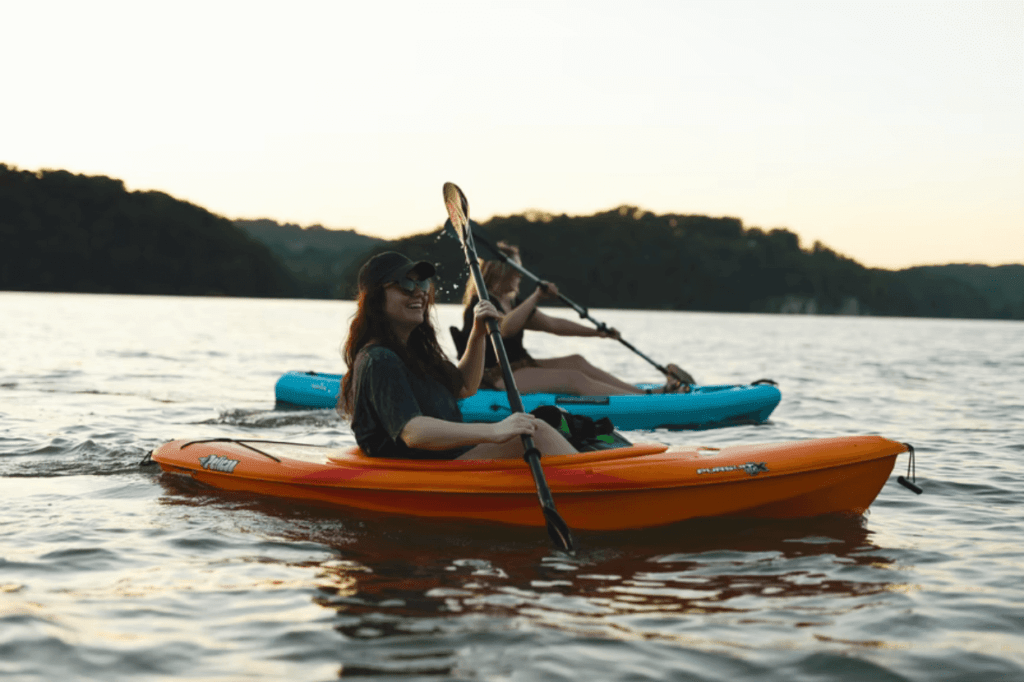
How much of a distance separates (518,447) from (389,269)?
3.66 ft

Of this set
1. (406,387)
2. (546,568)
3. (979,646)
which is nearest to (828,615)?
(979,646)

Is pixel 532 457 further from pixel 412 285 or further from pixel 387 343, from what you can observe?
pixel 412 285

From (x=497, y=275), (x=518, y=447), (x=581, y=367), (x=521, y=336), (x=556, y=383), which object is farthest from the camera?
(x=581, y=367)

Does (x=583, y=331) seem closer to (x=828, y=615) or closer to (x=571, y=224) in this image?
(x=828, y=615)

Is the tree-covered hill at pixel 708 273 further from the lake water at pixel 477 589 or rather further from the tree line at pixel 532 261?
the lake water at pixel 477 589

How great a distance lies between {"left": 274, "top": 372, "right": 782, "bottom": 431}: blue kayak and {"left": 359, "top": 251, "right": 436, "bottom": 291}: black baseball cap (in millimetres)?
3845

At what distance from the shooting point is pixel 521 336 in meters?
7.55

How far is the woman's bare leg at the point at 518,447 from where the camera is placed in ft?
14.3

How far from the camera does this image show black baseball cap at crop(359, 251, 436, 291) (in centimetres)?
385

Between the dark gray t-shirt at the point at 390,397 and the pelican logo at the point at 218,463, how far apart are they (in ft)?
3.56

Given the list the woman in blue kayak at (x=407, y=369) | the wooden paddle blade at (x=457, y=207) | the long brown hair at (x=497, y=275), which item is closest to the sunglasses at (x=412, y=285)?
the woman in blue kayak at (x=407, y=369)

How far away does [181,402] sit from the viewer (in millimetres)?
9836

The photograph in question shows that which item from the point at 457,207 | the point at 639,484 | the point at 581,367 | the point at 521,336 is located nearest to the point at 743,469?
the point at 639,484

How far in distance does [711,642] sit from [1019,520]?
108 inches
